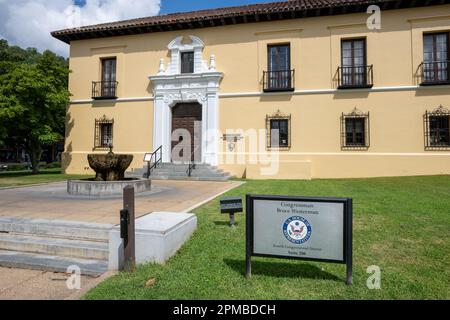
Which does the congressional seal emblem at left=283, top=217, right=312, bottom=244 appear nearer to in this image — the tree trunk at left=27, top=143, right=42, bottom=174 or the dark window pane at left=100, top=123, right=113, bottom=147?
the dark window pane at left=100, top=123, right=113, bottom=147

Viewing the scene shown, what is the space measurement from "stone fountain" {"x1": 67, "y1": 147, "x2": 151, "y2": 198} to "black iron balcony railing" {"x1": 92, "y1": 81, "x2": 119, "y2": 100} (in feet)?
32.0

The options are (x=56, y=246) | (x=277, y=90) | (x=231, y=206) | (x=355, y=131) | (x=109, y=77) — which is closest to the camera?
(x=56, y=246)

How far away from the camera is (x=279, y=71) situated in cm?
1545

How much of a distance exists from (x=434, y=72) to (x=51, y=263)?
1646cm

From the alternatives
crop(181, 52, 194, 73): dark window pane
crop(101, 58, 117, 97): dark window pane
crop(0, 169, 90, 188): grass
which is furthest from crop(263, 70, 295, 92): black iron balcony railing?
crop(0, 169, 90, 188): grass

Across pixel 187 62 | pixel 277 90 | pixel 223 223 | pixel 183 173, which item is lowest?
pixel 223 223

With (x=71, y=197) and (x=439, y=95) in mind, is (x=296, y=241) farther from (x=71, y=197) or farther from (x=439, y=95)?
(x=439, y=95)

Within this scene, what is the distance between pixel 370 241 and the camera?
448 cm

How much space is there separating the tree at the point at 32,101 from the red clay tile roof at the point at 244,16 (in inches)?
110

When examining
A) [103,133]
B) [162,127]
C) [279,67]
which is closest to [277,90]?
[279,67]

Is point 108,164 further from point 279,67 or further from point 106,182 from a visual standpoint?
point 279,67

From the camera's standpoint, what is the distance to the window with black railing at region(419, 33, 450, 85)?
1394 cm

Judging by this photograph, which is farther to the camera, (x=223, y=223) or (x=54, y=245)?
(x=223, y=223)
